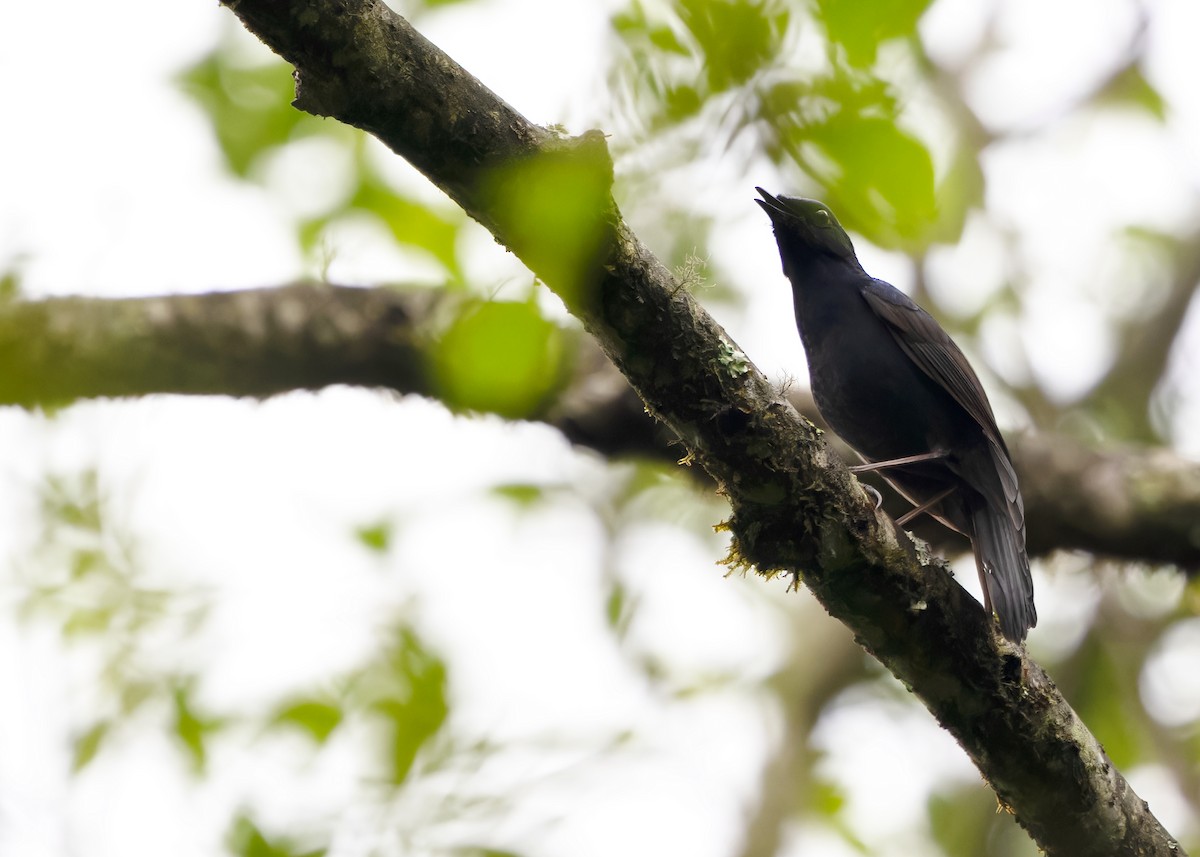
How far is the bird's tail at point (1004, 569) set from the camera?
3803 millimetres

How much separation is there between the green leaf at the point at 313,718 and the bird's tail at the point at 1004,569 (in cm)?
237

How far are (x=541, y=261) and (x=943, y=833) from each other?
19.2 feet

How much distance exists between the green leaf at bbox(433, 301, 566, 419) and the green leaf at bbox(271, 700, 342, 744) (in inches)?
52.0

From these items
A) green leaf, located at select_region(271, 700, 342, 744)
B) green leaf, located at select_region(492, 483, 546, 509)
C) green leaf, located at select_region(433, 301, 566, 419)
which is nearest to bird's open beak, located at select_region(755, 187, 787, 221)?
green leaf, located at select_region(433, 301, 566, 419)

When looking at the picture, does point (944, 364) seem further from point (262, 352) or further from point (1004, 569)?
point (262, 352)

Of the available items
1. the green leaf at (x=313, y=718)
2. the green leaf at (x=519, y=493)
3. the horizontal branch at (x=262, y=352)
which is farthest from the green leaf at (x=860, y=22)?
the green leaf at (x=519, y=493)

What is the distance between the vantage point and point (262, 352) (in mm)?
5398

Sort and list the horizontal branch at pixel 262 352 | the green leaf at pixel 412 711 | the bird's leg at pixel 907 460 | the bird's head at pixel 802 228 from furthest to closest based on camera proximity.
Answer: the bird's head at pixel 802 228, the horizontal branch at pixel 262 352, the bird's leg at pixel 907 460, the green leaf at pixel 412 711

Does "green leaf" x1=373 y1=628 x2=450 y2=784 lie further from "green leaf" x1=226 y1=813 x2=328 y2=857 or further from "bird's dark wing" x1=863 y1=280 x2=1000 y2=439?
"bird's dark wing" x1=863 y1=280 x2=1000 y2=439

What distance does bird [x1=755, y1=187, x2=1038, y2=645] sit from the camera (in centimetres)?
467

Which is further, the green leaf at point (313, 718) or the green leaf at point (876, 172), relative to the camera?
the green leaf at point (313, 718)

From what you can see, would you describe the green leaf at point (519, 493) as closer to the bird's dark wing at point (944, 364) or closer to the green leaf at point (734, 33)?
the bird's dark wing at point (944, 364)

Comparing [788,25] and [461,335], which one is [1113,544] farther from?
[788,25]

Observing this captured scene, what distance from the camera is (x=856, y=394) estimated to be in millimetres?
4699
